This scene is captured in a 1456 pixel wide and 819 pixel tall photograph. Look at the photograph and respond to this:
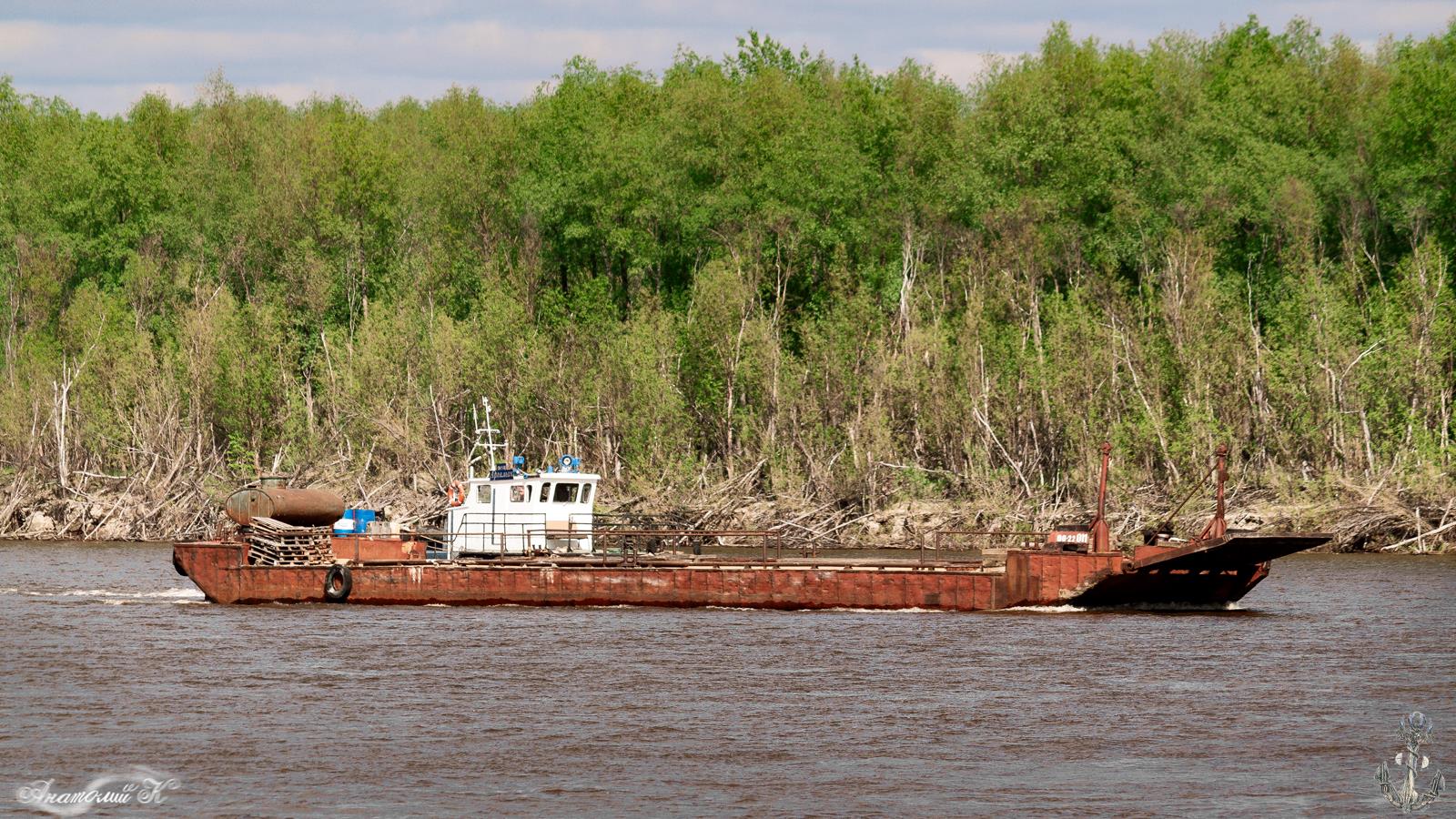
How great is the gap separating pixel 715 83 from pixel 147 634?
5607 cm

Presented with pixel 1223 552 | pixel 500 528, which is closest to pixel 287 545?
pixel 500 528

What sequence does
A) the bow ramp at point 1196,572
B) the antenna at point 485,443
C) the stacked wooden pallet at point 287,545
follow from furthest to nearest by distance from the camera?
the antenna at point 485,443
the stacked wooden pallet at point 287,545
the bow ramp at point 1196,572

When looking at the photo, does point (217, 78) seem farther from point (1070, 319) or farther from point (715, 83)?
point (1070, 319)

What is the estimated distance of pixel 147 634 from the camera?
144ft

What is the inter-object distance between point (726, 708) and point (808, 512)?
1637 inches

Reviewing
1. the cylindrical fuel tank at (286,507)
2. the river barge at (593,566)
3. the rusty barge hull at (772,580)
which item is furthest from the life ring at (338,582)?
the cylindrical fuel tank at (286,507)

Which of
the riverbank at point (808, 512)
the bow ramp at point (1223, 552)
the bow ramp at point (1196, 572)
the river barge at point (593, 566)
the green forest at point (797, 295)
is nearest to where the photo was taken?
the bow ramp at point (1223, 552)

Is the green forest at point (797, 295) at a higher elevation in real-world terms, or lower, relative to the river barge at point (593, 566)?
higher

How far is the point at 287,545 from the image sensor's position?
5009 cm

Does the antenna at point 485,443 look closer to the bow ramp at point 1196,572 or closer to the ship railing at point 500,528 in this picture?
the ship railing at point 500,528

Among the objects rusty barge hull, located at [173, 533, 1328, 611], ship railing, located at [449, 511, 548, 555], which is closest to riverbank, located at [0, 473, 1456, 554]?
ship railing, located at [449, 511, 548, 555]

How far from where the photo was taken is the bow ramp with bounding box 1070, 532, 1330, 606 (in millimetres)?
43000

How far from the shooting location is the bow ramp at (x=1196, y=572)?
141 ft

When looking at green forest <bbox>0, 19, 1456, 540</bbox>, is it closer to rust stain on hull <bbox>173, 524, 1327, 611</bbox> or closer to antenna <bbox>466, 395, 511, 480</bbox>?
antenna <bbox>466, 395, 511, 480</bbox>
